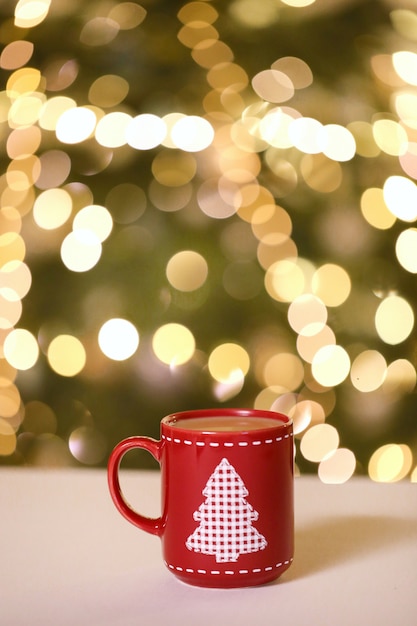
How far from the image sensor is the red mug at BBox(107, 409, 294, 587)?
47cm

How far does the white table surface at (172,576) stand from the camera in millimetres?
456

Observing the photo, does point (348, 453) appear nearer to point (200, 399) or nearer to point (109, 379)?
point (200, 399)

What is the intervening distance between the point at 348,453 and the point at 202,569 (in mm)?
617

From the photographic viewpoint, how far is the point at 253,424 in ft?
1.75

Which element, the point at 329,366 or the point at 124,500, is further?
the point at 329,366

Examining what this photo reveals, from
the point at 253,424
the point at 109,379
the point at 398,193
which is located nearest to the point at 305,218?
the point at 398,193

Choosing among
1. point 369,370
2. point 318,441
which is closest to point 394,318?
point 369,370

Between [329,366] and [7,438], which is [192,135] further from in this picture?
[7,438]

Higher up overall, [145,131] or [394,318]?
[145,131]

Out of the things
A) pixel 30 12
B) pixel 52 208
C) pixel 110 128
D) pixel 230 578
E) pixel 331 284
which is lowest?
pixel 230 578

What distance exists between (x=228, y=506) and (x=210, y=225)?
24.5 inches

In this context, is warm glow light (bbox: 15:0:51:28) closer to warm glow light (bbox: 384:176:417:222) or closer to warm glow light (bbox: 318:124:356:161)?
warm glow light (bbox: 318:124:356:161)

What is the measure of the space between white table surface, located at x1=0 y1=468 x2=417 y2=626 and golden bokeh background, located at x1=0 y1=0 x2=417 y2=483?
12.6 inches

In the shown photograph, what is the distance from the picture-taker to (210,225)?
1.05 meters
